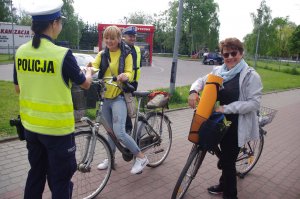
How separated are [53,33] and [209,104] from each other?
1.72 metres

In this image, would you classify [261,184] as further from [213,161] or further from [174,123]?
[174,123]

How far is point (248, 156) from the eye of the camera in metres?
4.44

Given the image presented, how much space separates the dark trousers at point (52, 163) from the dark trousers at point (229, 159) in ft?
5.73

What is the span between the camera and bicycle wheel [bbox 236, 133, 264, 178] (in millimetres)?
4359

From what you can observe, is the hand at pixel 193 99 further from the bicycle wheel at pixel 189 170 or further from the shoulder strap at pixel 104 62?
the shoulder strap at pixel 104 62

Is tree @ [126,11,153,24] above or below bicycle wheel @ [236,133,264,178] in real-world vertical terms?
above

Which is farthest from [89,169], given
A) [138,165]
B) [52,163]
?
[52,163]

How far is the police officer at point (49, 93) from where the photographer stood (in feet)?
7.86

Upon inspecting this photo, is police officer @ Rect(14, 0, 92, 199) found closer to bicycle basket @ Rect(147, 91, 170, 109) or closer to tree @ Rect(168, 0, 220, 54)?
bicycle basket @ Rect(147, 91, 170, 109)

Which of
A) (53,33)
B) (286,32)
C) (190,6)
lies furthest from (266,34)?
(286,32)

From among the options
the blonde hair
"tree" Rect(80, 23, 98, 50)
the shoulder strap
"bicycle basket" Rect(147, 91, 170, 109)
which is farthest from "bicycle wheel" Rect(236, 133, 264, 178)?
"tree" Rect(80, 23, 98, 50)

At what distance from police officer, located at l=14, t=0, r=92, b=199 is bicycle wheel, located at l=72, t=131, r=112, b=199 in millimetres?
719

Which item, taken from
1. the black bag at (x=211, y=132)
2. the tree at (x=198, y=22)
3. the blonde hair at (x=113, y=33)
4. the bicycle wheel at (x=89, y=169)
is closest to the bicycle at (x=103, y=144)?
the bicycle wheel at (x=89, y=169)

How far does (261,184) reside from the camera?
4.41 metres
